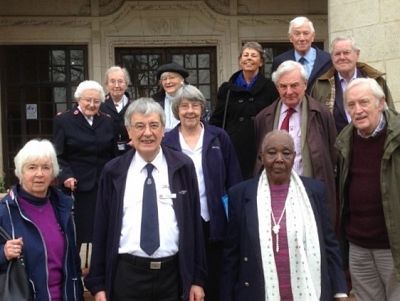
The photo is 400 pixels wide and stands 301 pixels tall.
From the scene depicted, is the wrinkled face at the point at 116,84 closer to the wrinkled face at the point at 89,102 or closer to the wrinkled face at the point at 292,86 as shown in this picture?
the wrinkled face at the point at 89,102

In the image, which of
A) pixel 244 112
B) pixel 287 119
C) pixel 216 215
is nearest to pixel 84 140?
pixel 244 112

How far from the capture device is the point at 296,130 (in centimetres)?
458

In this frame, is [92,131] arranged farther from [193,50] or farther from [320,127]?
[193,50]

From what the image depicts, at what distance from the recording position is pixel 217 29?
11.5 metres

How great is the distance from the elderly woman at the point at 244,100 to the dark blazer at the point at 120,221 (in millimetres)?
1136

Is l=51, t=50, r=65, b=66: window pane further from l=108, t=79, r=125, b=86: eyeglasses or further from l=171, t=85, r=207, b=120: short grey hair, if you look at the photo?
l=171, t=85, r=207, b=120: short grey hair

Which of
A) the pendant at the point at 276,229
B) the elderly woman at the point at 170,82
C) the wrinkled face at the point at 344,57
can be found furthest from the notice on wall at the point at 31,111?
the pendant at the point at 276,229

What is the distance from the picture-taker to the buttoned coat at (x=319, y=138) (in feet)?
14.5

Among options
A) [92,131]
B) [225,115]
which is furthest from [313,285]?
[92,131]

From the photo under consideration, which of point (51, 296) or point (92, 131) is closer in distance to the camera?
point (51, 296)

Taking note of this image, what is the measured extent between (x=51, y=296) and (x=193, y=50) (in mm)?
8449

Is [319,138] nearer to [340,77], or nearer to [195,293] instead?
[340,77]

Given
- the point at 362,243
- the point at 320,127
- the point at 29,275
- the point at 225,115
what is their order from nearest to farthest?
1. the point at 29,275
2. the point at 362,243
3. the point at 320,127
4. the point at 225,115

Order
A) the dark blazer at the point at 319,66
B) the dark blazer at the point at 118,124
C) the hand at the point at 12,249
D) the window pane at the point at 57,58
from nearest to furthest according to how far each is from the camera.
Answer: the hand at the point at 12,249 → the dark blazer at the point at 319,66 → the dark blazer at the point at 118,124 → the window pane at the point at 57,58
